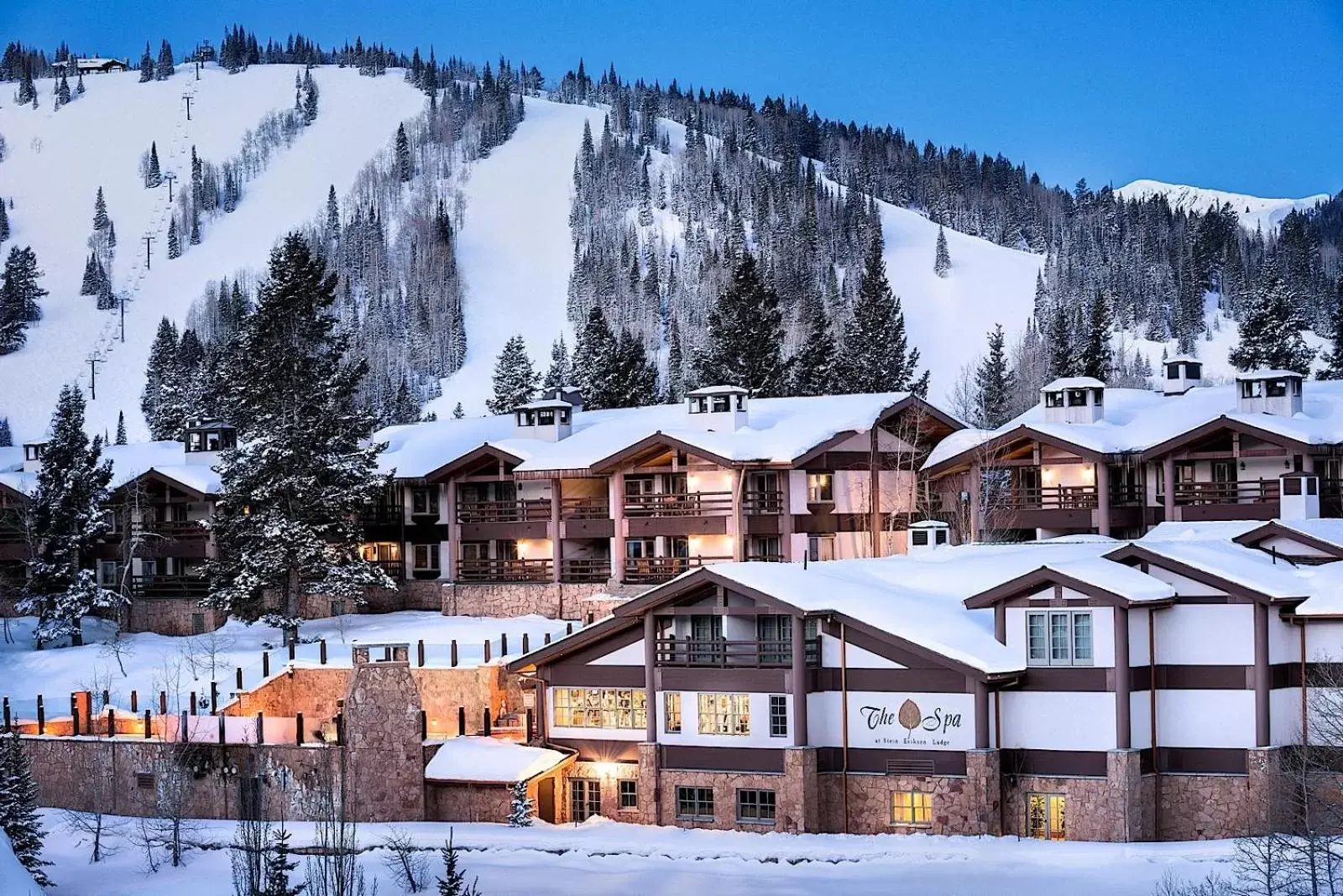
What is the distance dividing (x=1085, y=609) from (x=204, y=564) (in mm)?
33781

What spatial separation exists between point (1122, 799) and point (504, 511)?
103ft

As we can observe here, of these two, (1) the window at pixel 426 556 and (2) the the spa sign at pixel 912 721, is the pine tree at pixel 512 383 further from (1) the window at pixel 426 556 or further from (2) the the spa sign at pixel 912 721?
(2) the the spa sign at pixel 912 721

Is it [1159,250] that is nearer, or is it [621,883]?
[621,883]

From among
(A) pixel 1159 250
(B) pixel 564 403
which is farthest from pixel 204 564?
(A) pixel 1159 250

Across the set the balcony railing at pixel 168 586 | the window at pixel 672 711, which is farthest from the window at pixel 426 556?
the window at pixel 672 711

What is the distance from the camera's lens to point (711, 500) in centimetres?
6078

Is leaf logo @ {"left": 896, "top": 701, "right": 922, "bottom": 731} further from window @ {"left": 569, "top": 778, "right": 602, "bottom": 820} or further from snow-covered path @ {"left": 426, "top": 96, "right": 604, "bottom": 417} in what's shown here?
snow-covered path @ {"left": 426, "top": 96, "right": 604, "bottom": 417}

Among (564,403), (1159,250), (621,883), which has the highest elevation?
(1159,250)

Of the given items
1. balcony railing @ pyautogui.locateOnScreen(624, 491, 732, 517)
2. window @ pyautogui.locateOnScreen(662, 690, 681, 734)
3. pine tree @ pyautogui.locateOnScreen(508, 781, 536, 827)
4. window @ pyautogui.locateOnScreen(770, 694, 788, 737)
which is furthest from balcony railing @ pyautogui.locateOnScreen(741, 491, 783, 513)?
pine tree @ pyautogui.locateOnScreen(508, 781, 536, 827)

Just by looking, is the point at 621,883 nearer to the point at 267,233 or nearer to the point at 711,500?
the point at 711,500

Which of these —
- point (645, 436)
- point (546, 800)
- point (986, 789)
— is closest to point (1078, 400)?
point (645, 436)

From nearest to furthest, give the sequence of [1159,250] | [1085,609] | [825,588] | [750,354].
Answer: [1085,609] → [825,588] → [750,354] → [1159,250]

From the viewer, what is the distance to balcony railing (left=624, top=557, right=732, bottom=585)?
6047 centimetres

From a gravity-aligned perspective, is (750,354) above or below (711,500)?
above
